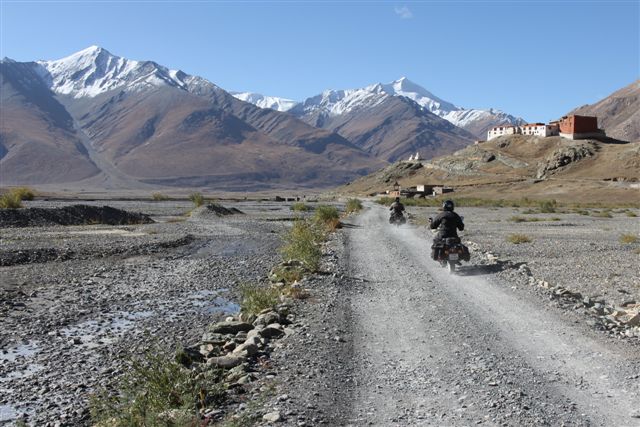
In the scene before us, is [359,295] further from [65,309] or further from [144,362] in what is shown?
[65,309]

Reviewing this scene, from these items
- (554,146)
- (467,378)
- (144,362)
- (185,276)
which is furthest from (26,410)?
(554,146)

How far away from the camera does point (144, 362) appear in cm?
1120

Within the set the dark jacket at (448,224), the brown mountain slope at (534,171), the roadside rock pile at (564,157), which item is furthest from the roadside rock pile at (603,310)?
the roadside rock pile at (564,157)

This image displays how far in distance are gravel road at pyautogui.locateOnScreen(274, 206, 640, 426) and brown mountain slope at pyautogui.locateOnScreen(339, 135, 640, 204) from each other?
315ft

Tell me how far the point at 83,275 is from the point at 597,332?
19126 mm

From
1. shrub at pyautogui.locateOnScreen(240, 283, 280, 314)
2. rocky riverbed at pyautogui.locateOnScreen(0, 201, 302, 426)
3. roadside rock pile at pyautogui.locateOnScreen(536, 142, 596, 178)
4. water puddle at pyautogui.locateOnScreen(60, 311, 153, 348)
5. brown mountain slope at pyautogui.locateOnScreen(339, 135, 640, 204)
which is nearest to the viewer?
rocky riverbed at pyautogui.locateOnScreen(0, 201, 302, 426)

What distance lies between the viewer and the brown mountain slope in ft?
375

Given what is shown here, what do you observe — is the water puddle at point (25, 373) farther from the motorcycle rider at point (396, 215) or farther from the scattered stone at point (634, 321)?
the motorcycle rider at point (396, 215)

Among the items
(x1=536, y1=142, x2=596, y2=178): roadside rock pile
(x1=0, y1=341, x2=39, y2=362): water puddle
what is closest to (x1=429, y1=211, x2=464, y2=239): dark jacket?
(x1=0, y1=341, x2=39, y2=362): water puddle

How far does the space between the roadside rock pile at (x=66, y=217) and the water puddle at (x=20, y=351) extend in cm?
3657

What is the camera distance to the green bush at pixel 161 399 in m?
6.80

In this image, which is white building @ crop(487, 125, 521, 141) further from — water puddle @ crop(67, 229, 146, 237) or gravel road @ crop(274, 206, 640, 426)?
gravel road @ crop(274, 206, 640, 426)

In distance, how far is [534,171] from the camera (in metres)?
143

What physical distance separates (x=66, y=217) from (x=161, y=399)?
4703cm
